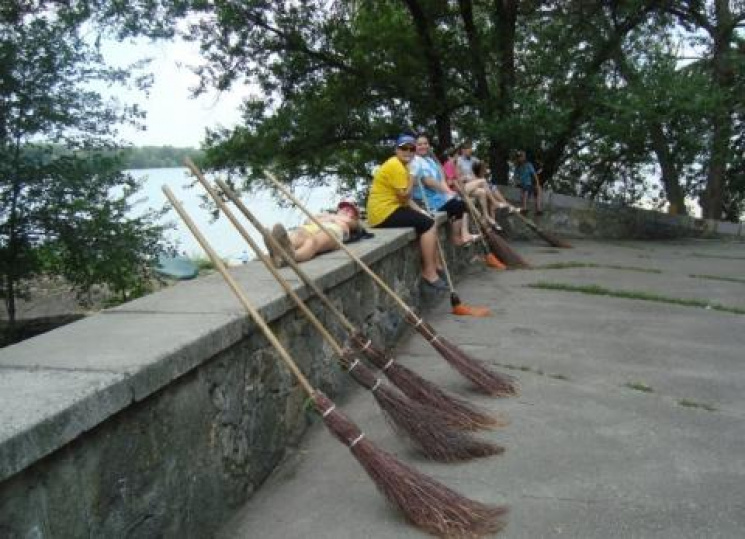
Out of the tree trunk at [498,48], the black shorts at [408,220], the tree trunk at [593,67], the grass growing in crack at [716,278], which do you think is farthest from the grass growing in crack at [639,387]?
the tree trunk at [498,48]

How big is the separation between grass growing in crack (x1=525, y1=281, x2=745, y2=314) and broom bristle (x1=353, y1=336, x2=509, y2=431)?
12.3 ft

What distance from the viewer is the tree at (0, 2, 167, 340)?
8.70m

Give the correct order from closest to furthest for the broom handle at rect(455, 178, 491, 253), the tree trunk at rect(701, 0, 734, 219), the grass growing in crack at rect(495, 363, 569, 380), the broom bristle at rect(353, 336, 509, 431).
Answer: the broom bristle at rect(353, 336, 509, 431)
the grass growing in crack at rect(495, 363, 569, 380)
the broom handle at rect(455, 178, 491, 253)
the tree trunk at rect(701, 0, 734, 219)

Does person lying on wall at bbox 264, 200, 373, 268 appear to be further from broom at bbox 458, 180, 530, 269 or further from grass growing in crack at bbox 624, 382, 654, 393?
broom at bbox 458, 180, 530, 269

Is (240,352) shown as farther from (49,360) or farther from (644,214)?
(644,214)

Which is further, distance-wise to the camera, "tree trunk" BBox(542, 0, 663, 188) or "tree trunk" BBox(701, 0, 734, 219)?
"tree trunk" BBox(542, 0, 663, 188)

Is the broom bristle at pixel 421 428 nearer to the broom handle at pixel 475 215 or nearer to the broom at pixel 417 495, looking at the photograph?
the broom at pixel 417 495

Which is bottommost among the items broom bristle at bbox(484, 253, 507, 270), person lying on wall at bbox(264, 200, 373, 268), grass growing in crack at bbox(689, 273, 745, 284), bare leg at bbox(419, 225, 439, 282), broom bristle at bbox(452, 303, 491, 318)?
grass growing in crack at bbox(689, 273, 745, 284)

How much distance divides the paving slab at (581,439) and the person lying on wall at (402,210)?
1.47ft

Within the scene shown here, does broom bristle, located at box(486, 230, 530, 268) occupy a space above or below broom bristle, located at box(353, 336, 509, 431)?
above

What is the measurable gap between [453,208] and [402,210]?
1.58 metres

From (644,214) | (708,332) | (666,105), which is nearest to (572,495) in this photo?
(708,332)

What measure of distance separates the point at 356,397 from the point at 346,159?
1141 centimetres

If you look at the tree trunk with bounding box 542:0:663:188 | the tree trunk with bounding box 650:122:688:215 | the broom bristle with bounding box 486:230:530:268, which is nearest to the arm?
the broom bristle with bounding box 486:230:530:268
